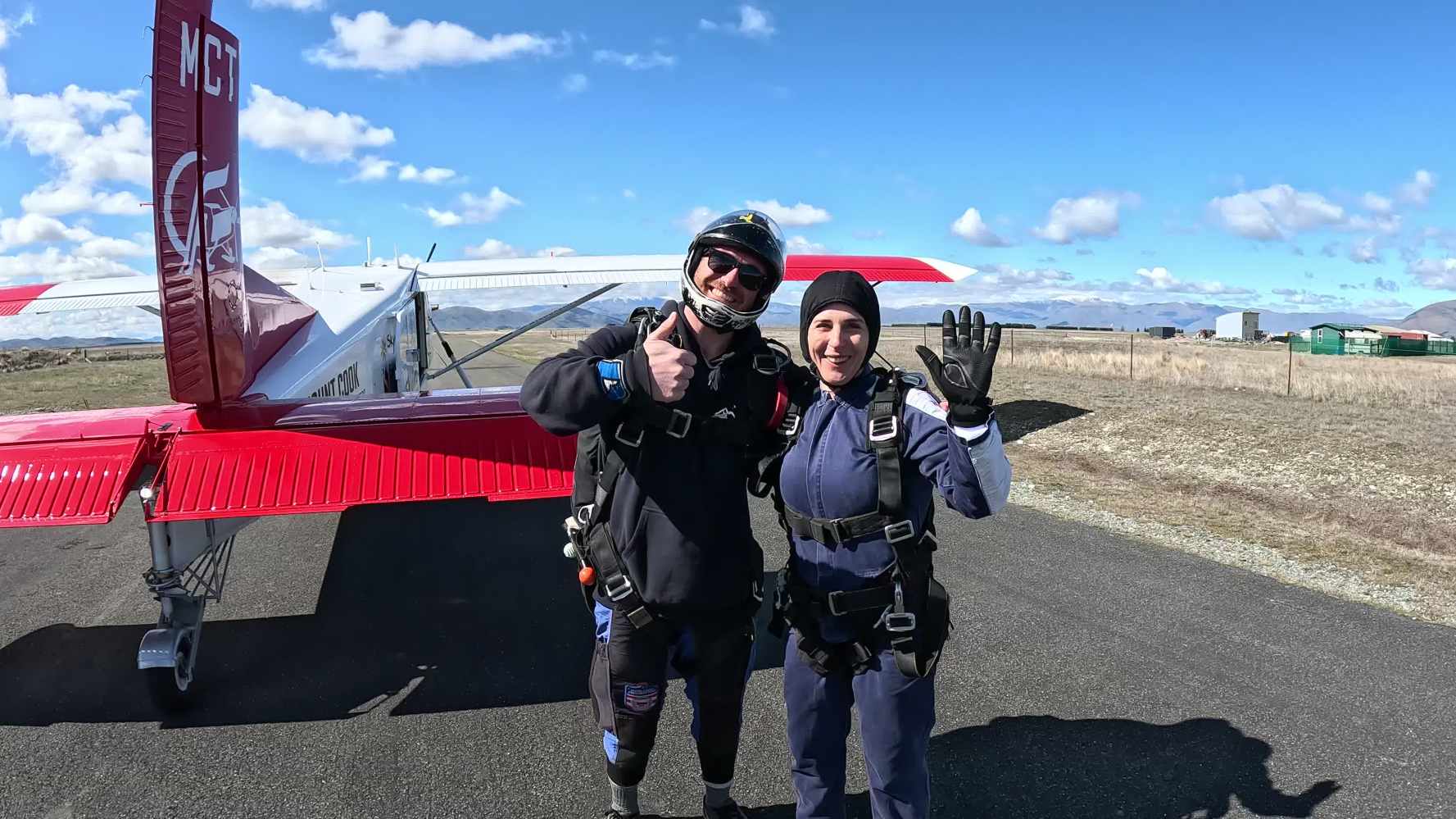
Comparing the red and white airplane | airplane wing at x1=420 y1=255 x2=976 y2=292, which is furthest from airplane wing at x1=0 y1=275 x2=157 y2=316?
the red and white airplane

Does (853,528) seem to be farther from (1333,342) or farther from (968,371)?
(1333,342)

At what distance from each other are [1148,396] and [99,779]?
56.0 ft

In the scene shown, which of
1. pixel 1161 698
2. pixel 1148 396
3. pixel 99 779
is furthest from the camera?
pixel 1148 396

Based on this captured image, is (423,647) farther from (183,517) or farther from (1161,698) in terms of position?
(1161,698)

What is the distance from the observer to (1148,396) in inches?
634

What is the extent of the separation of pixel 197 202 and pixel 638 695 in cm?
326

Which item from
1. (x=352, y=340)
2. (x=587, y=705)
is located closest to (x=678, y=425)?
(x=587, y=705)

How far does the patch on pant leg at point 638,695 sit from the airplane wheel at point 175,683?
2638 mm

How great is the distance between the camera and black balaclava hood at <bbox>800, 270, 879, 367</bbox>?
96.6 inches

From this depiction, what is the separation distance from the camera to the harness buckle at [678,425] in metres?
2.48

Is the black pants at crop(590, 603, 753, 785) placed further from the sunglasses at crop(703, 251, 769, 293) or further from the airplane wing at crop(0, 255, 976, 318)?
the airplane wing at crop(0, 255, 976, 318)

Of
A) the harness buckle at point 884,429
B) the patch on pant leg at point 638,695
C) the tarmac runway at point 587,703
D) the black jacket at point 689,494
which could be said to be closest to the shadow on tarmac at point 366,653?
the tarmac runway at point 587,703

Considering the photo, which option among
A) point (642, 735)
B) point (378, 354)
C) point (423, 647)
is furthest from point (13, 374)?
point (642, 735)

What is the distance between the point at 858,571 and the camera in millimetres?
2494
